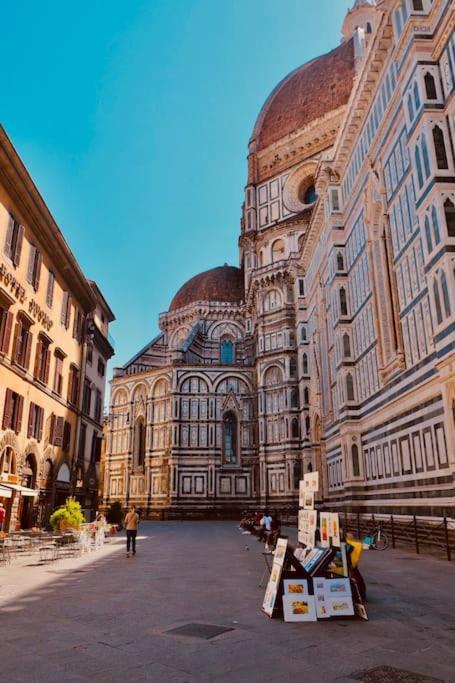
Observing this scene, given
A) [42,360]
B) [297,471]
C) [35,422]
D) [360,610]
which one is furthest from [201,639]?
[297,471]

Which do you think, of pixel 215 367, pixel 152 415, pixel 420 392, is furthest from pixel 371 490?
pixel 152 415

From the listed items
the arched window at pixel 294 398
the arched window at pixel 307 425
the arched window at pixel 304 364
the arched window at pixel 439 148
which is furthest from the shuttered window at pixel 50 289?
the arched window at pixel 294 398

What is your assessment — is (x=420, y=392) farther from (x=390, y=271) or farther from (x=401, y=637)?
(x=401, y=637)

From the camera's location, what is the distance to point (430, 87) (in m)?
17.5

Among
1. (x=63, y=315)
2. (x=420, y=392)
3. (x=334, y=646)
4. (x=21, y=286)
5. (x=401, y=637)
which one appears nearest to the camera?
(x=334, y=646)

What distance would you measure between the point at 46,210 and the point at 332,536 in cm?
2042

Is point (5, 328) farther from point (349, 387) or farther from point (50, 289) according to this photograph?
point (349, 387)

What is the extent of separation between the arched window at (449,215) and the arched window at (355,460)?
43.6 feet

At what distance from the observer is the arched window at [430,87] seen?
57.2ft

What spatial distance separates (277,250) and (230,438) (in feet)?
60.8

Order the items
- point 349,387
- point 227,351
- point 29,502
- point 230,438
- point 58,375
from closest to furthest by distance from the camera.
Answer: point 29,502, point 349,387, point 58,375, point 230,438, point 227,351

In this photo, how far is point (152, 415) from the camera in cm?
5091

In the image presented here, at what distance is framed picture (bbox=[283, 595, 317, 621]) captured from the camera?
7.33 m

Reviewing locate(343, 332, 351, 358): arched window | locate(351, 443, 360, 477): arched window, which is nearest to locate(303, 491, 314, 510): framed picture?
locate(351, 443, 360, 477): arched window
